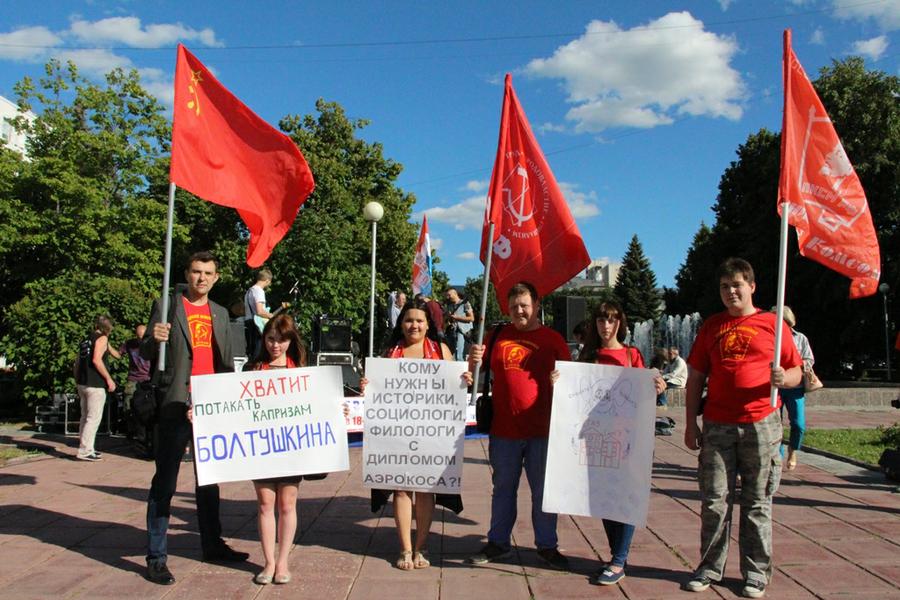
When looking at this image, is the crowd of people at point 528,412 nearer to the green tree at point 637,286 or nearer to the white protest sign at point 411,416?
the white protest sign at point 411,416

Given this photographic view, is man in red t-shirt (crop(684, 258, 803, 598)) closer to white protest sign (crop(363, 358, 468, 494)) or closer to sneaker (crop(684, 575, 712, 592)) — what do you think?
sneaker (crop(684, 575, 712, 592))

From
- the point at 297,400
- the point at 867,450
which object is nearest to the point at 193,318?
the point at 297,400

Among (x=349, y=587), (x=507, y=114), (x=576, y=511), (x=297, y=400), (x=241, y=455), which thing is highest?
(x=507, y=114)

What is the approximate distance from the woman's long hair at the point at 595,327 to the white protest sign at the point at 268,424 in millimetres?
1656

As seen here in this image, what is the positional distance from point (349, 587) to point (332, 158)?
3257 cm

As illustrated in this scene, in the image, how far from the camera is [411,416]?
479cm

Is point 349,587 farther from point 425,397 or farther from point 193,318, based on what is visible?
point 193,318

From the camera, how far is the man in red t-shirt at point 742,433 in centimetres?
416

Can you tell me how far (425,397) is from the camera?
479 cm

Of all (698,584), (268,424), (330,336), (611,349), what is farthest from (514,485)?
(330,336)

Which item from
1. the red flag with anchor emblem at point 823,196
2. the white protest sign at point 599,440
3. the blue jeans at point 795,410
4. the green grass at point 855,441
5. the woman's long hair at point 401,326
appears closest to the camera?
the white protest sign at point 599,440

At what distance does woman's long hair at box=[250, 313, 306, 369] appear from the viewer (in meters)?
4.64

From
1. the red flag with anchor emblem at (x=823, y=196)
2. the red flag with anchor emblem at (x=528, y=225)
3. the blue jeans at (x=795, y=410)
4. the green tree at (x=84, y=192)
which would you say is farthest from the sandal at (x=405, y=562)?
the green tree at (x=84, y=192)

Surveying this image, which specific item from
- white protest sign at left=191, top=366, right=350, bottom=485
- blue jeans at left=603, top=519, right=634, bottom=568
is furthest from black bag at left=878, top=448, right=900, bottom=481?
white protest sign at left=191, top=366, right=350, bottom=485
